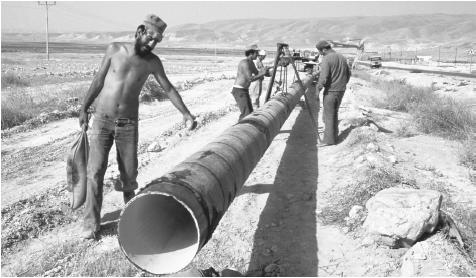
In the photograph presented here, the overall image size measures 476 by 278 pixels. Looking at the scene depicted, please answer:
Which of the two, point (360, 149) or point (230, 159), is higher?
point (230, 159)

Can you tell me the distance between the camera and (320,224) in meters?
4.91

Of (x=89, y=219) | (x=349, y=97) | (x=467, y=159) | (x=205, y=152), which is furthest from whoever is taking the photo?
(x=349, y=97)

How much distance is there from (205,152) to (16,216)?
2.89 metres

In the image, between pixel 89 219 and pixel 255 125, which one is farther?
pixel 255 125

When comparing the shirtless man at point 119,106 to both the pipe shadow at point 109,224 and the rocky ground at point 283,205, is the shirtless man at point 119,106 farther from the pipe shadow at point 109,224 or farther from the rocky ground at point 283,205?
the rocky ground at point 283,205

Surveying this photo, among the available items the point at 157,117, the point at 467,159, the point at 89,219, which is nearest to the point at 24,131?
the point at 157,117

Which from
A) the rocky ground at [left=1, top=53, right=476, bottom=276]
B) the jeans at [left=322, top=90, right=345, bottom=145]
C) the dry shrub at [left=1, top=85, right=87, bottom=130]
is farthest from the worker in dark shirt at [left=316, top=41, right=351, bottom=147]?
the dry shrub at [left=1, top=85, right=87, bottom=130]

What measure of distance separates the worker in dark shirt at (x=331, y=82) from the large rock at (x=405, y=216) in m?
3.96

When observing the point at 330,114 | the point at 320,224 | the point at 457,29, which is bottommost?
the point at 320,224

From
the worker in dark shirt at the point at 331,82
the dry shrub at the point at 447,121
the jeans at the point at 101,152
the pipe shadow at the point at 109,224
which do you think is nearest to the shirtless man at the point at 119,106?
the jeans at the point at 101,152

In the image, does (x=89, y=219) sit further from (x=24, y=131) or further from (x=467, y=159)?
(x=24, y=131)

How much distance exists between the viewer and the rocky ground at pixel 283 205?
403cm

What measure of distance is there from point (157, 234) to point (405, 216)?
2407 mm

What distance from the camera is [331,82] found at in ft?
27.0
